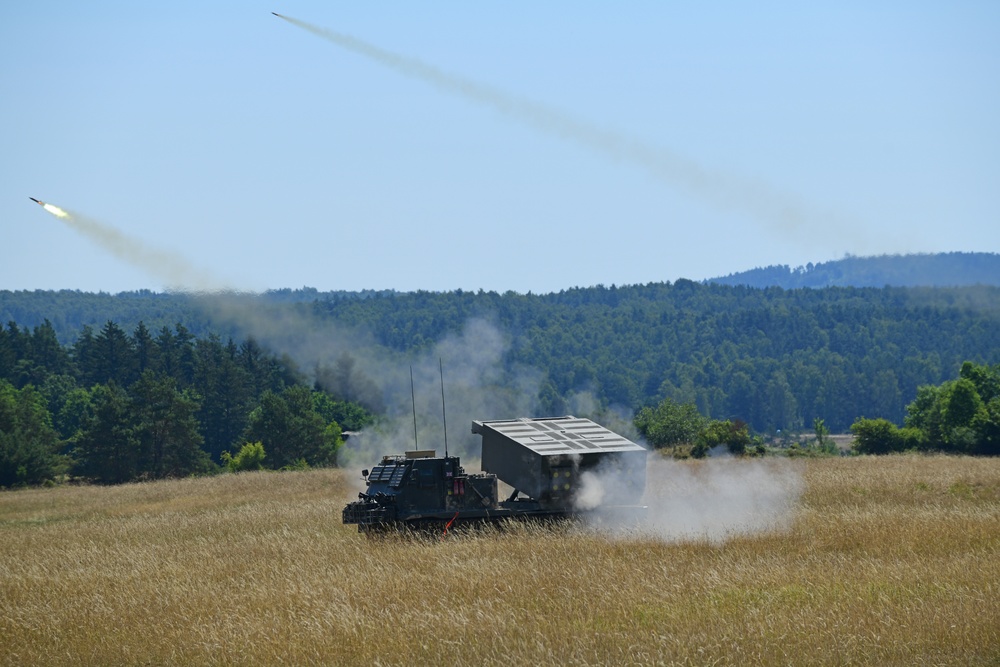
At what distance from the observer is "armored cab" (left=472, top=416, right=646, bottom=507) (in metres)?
22.4

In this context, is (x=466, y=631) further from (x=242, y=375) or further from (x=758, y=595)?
(x=242, y=375)

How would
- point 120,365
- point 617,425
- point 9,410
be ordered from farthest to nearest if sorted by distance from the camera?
point 120,365, point 9,410, point 617,425

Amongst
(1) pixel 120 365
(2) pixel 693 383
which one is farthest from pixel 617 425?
(2) pixel 693 383

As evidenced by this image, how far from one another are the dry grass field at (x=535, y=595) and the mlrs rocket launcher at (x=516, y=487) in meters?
0.70

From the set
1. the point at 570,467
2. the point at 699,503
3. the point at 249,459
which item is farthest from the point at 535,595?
the point at 249,459

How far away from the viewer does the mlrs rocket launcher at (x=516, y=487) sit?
22172 millimetres

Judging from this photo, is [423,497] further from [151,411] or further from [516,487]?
[151,411]

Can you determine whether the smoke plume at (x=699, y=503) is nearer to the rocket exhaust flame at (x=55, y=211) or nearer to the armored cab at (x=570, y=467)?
the armored cab at (x=570, y=467)

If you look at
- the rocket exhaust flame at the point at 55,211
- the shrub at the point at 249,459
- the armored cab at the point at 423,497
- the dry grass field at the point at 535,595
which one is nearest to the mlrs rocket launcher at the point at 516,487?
the armored cab at the point at 423,497

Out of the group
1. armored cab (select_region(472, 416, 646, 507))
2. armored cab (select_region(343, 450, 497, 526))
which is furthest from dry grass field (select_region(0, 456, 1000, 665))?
armored cab (select_region(472, 416, 646, 507))

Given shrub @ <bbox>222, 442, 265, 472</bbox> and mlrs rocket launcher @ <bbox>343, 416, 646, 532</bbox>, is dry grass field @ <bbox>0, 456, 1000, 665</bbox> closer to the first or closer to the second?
mlrs rocket launcher @ <bbox>343, 416, 646, 532</bbox>

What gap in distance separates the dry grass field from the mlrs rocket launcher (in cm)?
70

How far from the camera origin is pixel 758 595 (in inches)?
579

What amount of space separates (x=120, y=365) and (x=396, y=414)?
208ft
